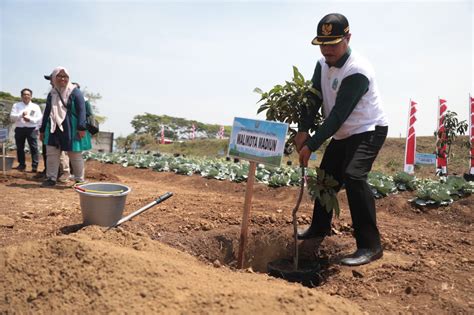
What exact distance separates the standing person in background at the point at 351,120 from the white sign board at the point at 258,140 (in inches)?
8.0

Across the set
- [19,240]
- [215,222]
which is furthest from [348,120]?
[19,240]

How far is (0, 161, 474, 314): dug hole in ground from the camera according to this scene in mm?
1805

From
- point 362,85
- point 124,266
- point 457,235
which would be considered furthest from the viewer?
point 457,235

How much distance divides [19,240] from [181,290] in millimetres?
1899

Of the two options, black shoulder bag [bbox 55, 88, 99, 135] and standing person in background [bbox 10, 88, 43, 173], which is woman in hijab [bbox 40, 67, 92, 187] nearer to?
black shoulder bag [bbox 55, 88, 99, 135]

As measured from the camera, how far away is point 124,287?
1845mm

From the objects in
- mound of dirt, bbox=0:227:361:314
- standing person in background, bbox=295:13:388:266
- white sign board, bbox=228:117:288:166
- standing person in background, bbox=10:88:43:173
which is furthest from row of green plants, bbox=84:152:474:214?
standing person in background, bbox=10:88:43:173

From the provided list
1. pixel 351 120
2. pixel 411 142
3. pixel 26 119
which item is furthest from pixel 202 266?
pixel 411 142

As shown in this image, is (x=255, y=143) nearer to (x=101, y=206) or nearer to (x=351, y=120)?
(x=351, y=120)

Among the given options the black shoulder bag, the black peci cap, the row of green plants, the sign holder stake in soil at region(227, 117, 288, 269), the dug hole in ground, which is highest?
the black peci cap

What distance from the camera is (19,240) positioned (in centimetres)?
Result: 300

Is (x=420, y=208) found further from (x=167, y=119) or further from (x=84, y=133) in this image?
(x=167, y=119)

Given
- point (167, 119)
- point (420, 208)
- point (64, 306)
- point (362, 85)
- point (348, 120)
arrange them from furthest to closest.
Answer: point (167, 119) < point (420, 208) < point (348, 120) < point (362, 85) < point (64, 306)

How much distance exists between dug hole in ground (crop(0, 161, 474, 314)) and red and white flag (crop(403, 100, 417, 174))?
205 inches
